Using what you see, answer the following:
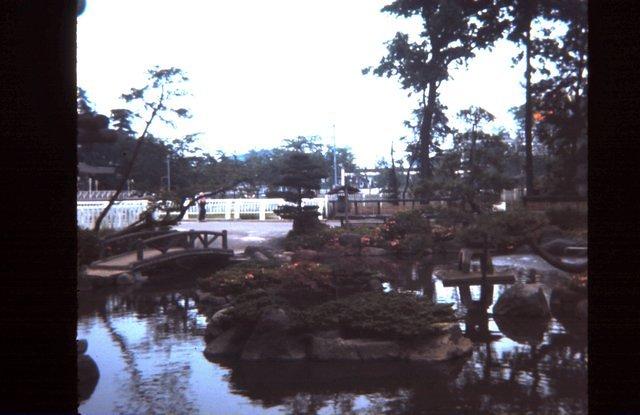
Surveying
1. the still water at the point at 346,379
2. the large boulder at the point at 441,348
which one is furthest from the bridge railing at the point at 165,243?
the large boulder at the point at 441,348

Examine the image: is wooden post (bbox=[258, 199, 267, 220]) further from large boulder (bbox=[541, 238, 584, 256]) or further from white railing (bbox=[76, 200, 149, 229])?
large boulder (bbox=[541, 238, 584, 256])

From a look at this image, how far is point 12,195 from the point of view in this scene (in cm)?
133

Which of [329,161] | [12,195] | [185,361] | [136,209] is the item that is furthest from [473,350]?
[329,161]

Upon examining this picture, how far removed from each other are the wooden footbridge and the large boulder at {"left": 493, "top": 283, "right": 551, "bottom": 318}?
7.24 m

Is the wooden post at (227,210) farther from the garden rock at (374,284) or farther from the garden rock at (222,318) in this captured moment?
the garden rock at (222,318)

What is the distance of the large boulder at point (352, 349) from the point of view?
625 centimetres

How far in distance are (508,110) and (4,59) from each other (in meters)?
34.4

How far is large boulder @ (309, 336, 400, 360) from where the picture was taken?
625 cm

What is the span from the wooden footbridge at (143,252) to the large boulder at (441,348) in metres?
7.49

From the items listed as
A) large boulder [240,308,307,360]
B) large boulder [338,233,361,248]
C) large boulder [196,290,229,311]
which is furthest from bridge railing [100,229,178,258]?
large boulder [240,308,307,360]
